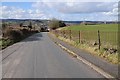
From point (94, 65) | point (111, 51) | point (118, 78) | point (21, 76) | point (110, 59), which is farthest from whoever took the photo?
point (111, 51)

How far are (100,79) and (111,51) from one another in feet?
21.8

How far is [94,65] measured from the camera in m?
13.2

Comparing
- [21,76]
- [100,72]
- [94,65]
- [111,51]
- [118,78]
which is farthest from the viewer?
[111,51]

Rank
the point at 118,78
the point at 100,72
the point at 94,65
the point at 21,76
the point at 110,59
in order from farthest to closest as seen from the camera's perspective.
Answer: the point at 110,59, the point at 94,65, the point at 100,72, the point at 21,76, the point at 118,78

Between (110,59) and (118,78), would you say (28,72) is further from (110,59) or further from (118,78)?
(110,59)

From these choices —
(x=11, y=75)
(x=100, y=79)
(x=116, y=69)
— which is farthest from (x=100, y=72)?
(x=11, y=75)

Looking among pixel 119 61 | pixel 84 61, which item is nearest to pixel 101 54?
pixel 84 61

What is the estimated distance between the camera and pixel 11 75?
11.1 meters

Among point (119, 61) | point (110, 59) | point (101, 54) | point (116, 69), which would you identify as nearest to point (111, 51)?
point (101, 54)

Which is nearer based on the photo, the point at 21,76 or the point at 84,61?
the point at 21,76

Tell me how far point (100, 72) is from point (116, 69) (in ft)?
2.29

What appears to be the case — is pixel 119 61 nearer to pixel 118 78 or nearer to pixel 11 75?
pixel 118 78

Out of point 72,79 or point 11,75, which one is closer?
point 72,79

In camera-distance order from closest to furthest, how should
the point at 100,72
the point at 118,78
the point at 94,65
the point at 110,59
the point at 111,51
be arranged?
the point at 118,78
the point at 100,72
the point at 94,65
the point at 110,59
the point at 111,51
